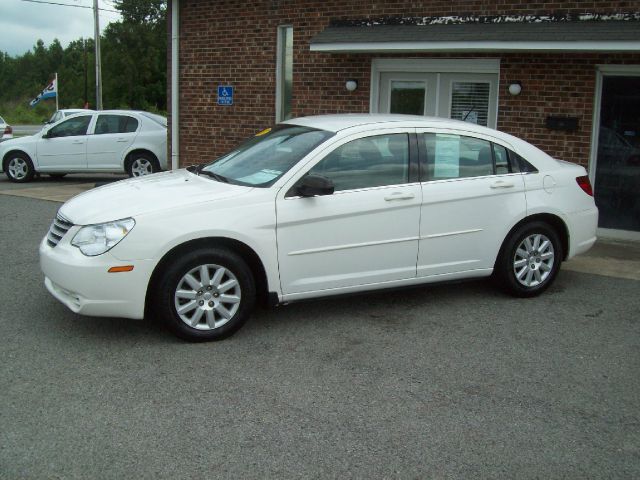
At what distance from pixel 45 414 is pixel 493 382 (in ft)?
9.01

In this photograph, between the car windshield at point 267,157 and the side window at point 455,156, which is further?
the side window at point 455,156

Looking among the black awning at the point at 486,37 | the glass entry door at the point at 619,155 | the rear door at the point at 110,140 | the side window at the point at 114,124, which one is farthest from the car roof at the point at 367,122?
the side window at the point at 114,124

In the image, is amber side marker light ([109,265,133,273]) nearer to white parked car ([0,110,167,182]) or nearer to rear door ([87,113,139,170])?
white parked car ([0,110,167,182])

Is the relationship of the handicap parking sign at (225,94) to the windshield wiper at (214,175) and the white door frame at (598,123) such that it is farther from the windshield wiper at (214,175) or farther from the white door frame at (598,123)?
the windshield wiper at (214,175)

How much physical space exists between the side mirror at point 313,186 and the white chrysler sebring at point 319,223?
0.01 meters

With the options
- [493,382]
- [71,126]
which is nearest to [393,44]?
[493,382]

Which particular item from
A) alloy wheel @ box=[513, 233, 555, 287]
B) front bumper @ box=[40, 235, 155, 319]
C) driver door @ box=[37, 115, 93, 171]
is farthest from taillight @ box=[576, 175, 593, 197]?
driver door @ box=[37, 115, 93, 171]

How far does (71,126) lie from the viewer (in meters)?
15.9

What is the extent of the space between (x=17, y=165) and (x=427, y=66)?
9.89 meters

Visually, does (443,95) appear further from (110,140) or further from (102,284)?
(110,140)

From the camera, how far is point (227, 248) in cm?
550

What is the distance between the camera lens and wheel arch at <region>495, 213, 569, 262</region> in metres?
6.67

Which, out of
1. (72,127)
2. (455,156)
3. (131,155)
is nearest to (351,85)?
(455,156)

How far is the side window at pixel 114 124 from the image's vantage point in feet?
52.0
